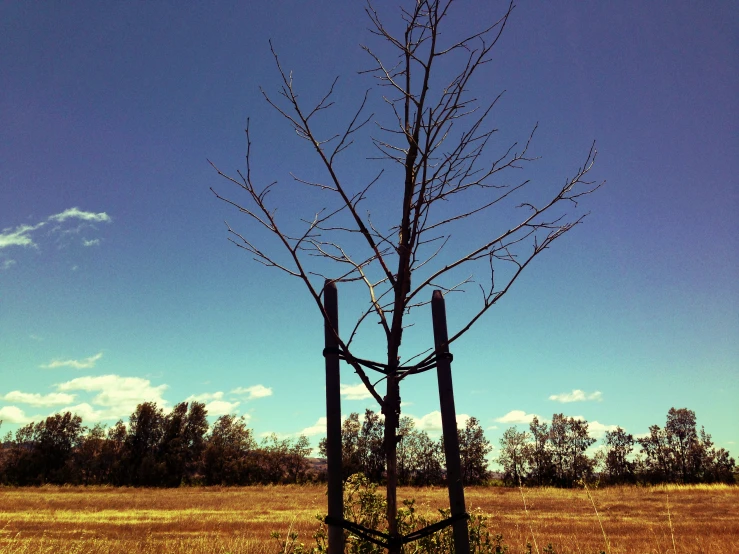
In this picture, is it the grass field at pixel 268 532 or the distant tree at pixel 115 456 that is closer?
the grass field at pixel 268 532

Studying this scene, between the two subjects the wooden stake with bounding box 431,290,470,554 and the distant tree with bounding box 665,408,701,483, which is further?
the distant tree with bounding box 665,408,701,483

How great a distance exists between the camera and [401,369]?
203cm

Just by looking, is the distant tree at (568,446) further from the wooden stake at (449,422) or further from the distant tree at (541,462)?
the wooden stake at (449,422)

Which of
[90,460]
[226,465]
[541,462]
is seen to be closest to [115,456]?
[90,460]

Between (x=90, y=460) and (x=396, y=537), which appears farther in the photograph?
(x=90, y=460)

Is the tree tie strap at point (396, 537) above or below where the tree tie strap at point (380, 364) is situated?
below

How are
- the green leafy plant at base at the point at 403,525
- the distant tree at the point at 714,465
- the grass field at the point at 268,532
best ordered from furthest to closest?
the distant tree at the point at 714,465, the grass field at the point at 268,532, the green leafy plant at base at the point at 403,525

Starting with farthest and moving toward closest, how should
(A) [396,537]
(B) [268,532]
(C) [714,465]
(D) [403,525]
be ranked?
(C) [714,465]
(B) [268,532]
(D) [403,525]
(A) [396,537]

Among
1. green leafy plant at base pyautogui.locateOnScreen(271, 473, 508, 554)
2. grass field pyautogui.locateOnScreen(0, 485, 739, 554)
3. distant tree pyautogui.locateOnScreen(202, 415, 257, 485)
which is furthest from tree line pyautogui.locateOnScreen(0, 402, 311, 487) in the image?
green leafy plant at base pyautogui.locateOnScreen(271, 473, 508, 554)

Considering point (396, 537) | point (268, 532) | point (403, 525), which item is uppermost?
point (396, 537)

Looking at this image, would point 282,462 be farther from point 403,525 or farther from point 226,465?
point 403,525

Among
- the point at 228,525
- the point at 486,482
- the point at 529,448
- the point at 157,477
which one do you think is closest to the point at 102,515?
the point at 228,525

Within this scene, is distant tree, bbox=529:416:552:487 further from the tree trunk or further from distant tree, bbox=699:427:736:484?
the tree trunk

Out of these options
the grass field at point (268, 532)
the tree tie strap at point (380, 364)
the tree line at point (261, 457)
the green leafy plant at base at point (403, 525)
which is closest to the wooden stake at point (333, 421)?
the tree tie strap at point (380, 364)
